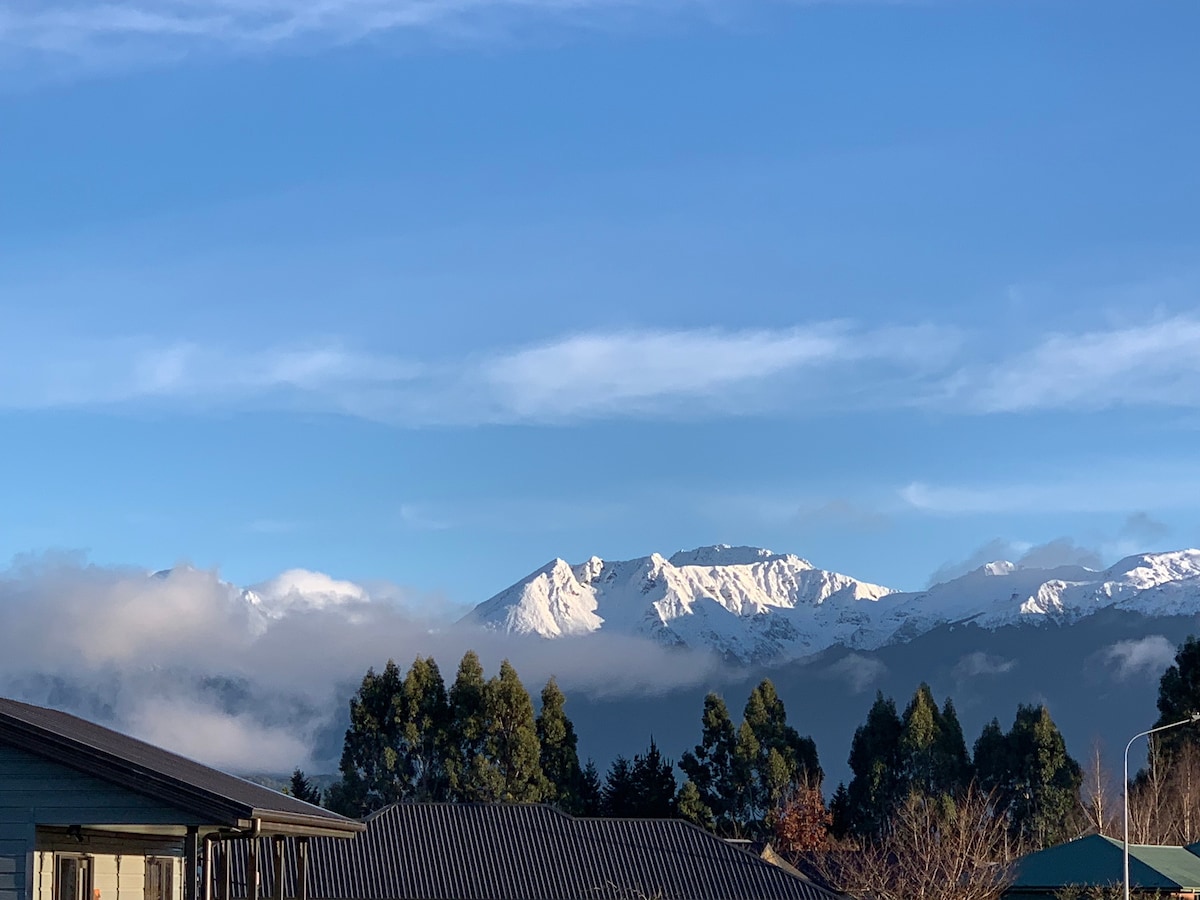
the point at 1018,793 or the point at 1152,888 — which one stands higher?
the point at 1018,793

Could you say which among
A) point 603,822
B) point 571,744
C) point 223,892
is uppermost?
point 571,744

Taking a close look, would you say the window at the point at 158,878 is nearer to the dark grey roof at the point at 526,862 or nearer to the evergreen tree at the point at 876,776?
the dark grey roof at the point at 526,862

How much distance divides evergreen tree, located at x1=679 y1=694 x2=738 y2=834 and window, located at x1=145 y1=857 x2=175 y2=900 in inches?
2383

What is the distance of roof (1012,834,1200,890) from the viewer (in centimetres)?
6012

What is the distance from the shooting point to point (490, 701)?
83.5 m

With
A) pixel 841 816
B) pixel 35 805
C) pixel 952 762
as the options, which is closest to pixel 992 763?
pixel 952 762

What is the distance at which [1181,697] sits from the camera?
86938 mm

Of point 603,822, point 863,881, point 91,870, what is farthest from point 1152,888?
point 91,870

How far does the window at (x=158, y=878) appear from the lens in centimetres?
2702

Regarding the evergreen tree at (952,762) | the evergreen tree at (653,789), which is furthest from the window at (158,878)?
the evergreen tree at (952,762)

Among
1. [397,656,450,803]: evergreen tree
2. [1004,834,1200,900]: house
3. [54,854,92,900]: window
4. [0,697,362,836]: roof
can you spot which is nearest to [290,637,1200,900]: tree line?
[397,656,450,803]: evergreen tree

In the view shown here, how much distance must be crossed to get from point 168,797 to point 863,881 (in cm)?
3996

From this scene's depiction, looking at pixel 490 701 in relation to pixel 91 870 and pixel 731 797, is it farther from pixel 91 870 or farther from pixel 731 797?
pixel 91 870

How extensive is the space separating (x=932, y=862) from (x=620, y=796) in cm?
3287
